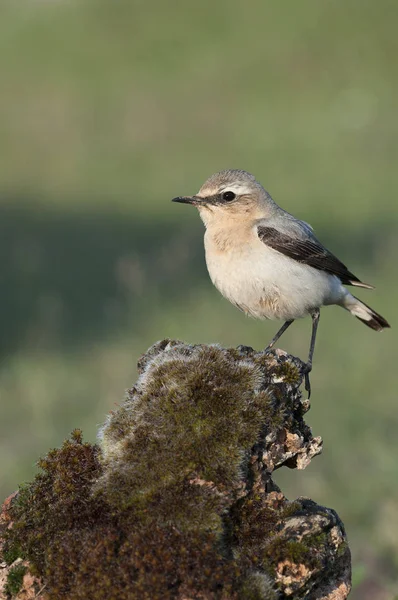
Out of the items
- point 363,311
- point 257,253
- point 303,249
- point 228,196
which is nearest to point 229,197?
point 228,196

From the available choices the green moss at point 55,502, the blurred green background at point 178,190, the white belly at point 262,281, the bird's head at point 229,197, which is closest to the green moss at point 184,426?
the green moss at point 55,502

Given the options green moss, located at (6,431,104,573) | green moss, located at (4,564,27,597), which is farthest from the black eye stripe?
green moss, located at (4,564,27,597)

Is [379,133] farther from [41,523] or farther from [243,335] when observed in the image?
[41,523]

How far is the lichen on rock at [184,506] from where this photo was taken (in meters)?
5.04

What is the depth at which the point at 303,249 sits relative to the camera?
29.8 ft

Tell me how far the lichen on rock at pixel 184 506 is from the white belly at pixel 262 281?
2172 millimetres

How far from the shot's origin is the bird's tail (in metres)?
10.1

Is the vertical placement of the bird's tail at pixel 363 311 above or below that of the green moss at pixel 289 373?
above

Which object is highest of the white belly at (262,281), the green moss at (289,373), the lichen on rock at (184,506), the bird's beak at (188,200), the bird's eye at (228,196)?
the bird's beak at (188,200)

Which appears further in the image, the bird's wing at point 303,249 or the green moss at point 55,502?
the bird's wing at point 303,249

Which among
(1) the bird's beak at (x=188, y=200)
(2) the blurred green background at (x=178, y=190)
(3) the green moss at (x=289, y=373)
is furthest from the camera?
(2) the blurred green background at (x=178, y=190)

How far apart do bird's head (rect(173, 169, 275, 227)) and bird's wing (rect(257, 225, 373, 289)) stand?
266 mm

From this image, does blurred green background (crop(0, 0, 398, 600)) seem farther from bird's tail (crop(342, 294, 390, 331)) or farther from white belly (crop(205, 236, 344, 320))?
white belly (crop(205, 236, 344, 320))

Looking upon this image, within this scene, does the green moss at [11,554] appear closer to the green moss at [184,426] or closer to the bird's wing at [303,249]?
the green moss at [184,426]
